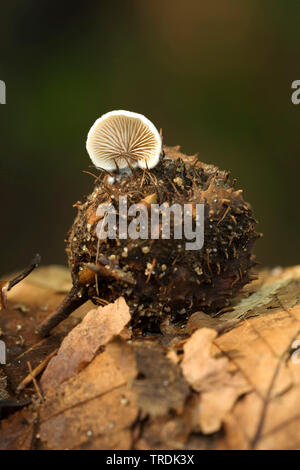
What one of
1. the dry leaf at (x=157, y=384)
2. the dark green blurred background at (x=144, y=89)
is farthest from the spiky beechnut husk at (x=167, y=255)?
the dark green blurred background at (x=144, y=89)

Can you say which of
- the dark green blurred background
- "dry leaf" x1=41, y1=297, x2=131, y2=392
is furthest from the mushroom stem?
the dark green blurred background

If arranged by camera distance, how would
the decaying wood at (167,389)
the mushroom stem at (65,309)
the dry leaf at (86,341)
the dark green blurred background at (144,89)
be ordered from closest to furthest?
the decaying wood at (167,389) → the dry leaf at (86,341) → the mushroom stem at (65,309) → the dark green blurred background at (144,89)

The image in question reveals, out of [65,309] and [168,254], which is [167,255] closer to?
[168,254]

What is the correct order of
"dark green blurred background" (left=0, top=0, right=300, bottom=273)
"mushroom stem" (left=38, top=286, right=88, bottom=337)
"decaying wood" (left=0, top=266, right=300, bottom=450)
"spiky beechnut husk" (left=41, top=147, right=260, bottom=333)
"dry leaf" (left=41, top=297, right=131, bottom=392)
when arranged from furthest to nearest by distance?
"dark green blurred background" (left=0, top=0, right=300, bottom=273), "mushroom stem" (left=38, top=286, right=88, bottom=337), "spiky beechnut husk" (left=41, top=147, right=260, bottom=333), "dry leaf" (left=41, top=297, right=131, bottom=392), "decaying wood" (left=0, top=266, right=300, bottom=450)

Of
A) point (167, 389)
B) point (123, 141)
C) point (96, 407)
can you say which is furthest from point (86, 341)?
point (123, 141)

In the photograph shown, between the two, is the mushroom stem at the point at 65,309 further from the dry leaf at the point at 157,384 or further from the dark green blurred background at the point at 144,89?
the dark green blurred background at the point at 144,89

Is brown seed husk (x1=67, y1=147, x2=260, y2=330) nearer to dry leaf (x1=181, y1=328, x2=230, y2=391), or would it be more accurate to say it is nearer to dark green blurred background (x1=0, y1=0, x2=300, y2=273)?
dry leaf (x1=181, y1=328, x2=230, y2=391)

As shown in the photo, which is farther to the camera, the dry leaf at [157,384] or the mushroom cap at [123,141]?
the mushroom cap at [123,141]
